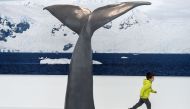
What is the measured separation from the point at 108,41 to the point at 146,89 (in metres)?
1.58

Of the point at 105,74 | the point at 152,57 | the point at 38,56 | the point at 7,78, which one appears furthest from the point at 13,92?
the point at 152,57

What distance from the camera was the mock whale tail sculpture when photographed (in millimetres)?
6598

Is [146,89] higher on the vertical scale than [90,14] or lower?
lower

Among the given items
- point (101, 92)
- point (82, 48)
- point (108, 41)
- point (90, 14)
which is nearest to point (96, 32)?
point (108, 41)

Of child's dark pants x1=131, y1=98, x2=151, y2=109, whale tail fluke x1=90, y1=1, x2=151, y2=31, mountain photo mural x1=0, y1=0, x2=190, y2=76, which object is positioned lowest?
child's dark pants x1=131, y1=98, x2=151, y2=109

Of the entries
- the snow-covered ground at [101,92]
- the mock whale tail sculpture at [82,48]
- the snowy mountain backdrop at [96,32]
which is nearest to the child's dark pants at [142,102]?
the snow-covered ground at [101,92]

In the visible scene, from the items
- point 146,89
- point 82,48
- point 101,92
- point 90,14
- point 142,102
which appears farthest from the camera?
point 101,92

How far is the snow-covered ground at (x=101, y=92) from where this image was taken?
9320 mm

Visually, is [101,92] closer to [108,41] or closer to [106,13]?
[108,41]

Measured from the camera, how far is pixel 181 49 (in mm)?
9258

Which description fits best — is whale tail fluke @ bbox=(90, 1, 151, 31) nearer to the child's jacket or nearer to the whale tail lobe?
the whale tail lobe

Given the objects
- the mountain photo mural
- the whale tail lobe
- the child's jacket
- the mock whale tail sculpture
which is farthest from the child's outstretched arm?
the whale tail lobe

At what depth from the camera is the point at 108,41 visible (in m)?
9.61

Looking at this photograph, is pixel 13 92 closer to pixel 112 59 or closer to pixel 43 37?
pixel 43 37
